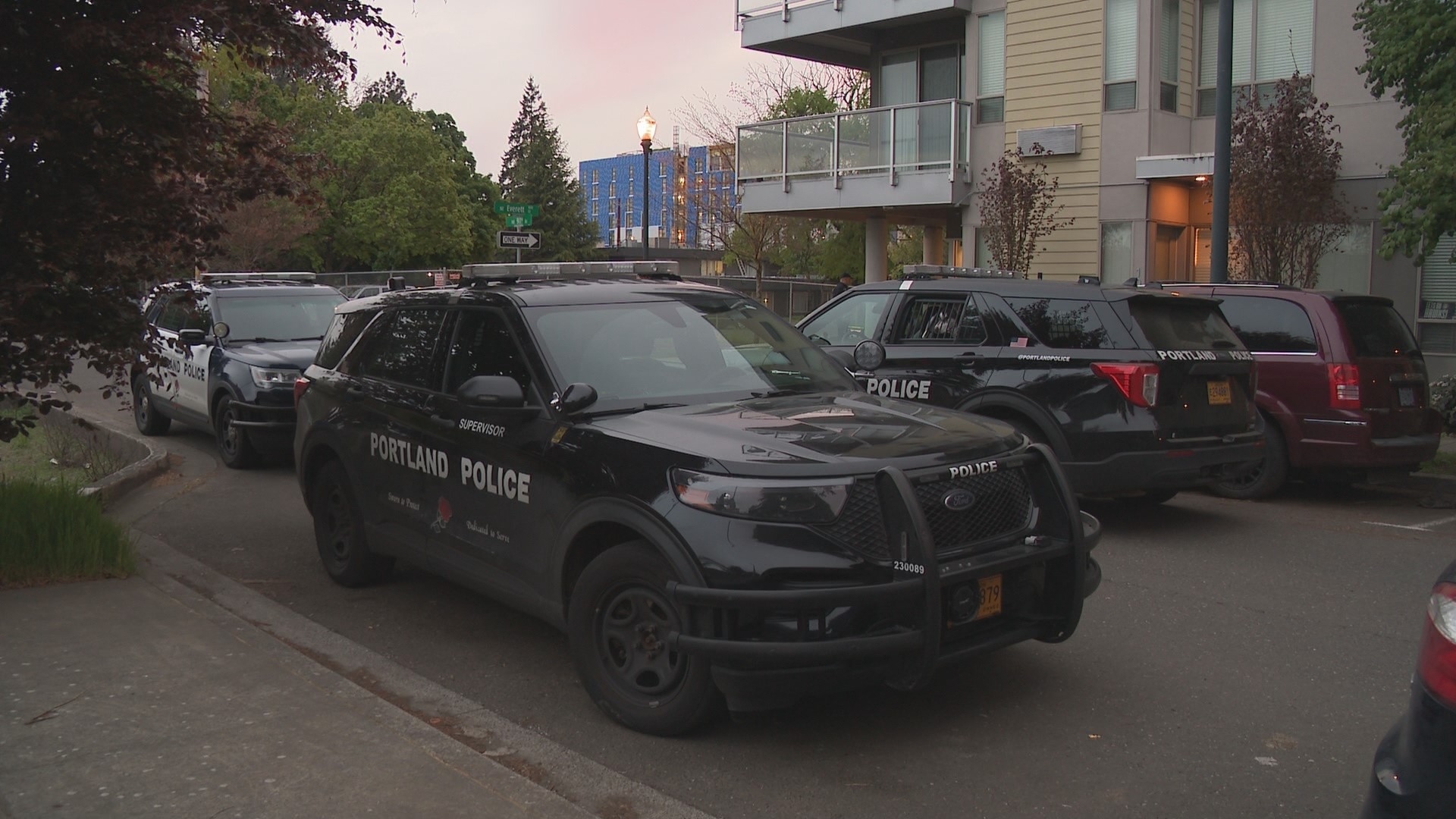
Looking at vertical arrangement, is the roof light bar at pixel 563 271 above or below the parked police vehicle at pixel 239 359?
above

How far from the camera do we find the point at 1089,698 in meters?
5.34

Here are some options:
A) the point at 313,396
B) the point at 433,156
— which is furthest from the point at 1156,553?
the point at 433,156

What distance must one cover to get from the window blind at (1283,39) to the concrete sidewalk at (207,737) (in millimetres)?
17427

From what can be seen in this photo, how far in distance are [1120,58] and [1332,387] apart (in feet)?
38.3

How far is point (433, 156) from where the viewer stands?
198 ft

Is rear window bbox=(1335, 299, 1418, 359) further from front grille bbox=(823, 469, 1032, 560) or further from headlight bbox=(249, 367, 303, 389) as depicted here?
headlight bbox=(249, 367, 303, 389)

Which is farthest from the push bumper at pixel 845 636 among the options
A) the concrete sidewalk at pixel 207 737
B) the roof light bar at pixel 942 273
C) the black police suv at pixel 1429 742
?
the roof light bar at pixel 942 273

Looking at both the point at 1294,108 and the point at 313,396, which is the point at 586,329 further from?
the point at 1294,108

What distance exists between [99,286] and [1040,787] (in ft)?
18.8

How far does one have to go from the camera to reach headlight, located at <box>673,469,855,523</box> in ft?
14.6

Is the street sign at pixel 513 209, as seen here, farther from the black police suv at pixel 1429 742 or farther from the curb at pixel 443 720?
the black police suv at pixel 1429 742

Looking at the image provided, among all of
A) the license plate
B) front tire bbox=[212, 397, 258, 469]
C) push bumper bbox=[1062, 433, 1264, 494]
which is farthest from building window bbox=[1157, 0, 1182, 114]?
the license plate

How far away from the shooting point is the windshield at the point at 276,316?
42.3ft

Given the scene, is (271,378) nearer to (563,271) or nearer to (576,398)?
(563,271)
